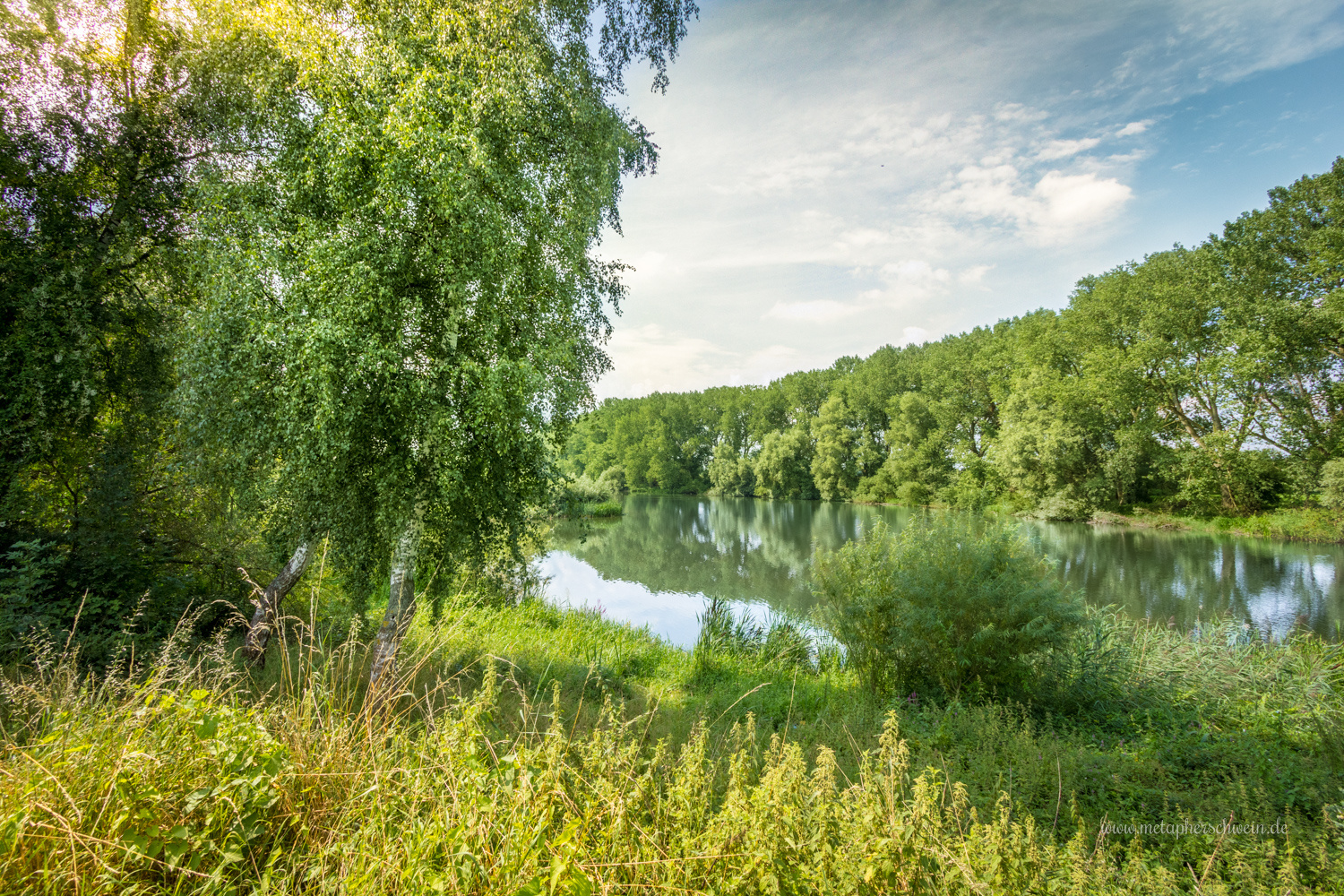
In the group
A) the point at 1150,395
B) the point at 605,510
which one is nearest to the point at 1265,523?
the point at 1150,395

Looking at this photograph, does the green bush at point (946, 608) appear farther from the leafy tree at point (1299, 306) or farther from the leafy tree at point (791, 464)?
the leafy tree at point (791, 464)

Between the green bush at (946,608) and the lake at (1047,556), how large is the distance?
915 millimetres

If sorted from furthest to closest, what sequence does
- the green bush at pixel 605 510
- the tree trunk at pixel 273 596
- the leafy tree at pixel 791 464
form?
the leafy tree at pixel 791 464 < the green bush at pixel 605 510 < the tree trunk at pixel 273 596

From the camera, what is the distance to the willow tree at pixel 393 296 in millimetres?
4941

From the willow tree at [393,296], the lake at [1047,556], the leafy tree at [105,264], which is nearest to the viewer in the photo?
the willow tree at [393,296]

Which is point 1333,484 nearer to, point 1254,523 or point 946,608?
point 1254,523

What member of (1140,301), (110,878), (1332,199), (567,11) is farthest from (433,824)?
(1140,301)

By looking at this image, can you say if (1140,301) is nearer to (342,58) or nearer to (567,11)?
(567,11)

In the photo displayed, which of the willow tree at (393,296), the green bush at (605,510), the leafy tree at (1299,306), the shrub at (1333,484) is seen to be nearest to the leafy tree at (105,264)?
the willow tree at (393,296)

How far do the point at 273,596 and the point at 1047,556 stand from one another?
364 inches

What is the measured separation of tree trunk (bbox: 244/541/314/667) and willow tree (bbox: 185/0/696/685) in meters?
0.82

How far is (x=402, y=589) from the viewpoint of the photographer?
237 inches

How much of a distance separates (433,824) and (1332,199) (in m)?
34.5

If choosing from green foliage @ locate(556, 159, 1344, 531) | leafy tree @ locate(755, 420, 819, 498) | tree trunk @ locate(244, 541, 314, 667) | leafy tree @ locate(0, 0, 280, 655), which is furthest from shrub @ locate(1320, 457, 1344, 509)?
leafy tree @ locate(755, 420, 819, 498)
